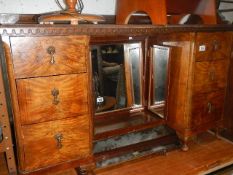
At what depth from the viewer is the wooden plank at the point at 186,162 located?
1.19 metres

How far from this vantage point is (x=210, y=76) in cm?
126

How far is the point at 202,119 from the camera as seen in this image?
132cm

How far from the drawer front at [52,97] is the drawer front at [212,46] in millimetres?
628

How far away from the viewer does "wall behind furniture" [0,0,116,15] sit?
1192 mm

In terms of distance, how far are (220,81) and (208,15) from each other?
1.29 feet

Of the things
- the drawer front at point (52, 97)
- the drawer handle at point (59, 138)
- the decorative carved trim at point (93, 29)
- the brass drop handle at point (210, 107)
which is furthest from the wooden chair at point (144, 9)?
the drawer handle at point (59, 138)

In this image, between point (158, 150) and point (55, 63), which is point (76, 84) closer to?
point (55, 63)

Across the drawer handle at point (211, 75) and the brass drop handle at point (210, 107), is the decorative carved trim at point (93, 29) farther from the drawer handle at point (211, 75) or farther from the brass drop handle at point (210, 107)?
the brass drop handle at point (210, 107)

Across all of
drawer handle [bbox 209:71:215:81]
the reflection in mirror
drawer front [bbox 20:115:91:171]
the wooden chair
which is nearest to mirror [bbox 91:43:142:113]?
the reflection in mirror

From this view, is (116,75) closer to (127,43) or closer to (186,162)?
(127,43)

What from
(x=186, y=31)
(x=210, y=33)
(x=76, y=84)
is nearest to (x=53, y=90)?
(x=76, y=84)

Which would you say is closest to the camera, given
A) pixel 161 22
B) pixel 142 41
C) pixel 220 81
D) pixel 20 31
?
pixel 20 31

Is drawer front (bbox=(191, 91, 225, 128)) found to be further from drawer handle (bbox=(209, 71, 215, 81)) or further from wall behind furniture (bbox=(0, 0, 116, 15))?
wall behind furniture (bbox=(0, 0, 116, 15))

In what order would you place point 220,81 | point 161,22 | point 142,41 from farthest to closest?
point 142,41, point 220,81, point 161,22
